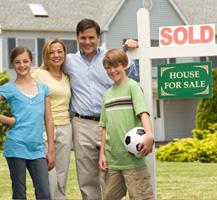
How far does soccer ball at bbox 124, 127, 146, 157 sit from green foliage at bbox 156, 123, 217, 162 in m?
8.43

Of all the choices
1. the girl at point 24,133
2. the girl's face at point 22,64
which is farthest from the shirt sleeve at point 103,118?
the girl's face at point 22,64

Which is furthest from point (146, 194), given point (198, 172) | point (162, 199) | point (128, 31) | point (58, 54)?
point (128, 31)

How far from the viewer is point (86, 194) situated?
16.7ft

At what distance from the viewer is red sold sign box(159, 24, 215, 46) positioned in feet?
18.5

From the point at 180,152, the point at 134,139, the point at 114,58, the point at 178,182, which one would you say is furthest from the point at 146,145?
the point at 180,152

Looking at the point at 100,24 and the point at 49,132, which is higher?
the point at 100,24

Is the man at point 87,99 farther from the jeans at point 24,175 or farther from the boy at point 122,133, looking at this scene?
the jeans at point 24,175

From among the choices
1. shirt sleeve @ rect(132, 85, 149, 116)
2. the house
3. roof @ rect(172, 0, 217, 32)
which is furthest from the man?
roof @ rect(172, 0, 217, 32)

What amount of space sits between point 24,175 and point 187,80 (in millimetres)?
2509

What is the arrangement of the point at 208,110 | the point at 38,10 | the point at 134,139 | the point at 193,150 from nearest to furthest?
the point at 134,139
the point at 193,150
the point at 208,110
the point at 38,10

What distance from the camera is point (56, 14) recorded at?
22984 millimetres

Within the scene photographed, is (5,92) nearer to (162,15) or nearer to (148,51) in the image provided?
(148,51)

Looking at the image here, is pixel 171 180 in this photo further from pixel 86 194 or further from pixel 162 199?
pixel 86 194

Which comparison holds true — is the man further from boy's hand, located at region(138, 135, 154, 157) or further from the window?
the window
